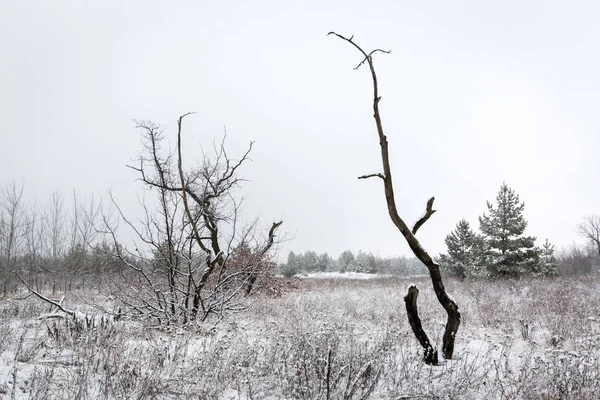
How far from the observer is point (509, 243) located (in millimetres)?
22750

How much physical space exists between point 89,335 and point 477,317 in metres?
8.15

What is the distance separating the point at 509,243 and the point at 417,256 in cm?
2168

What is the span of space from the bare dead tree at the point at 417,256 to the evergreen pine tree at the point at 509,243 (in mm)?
20925

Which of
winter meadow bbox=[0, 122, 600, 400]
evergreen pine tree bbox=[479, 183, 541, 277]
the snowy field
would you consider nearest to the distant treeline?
evergreen pine tree bbox=[479, 183, 541, 277]

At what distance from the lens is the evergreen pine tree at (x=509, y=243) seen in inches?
883

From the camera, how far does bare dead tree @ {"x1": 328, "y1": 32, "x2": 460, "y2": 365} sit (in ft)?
14.7

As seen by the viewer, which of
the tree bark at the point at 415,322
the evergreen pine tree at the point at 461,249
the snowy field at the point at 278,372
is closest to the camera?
the snowy field at the point at 278,372

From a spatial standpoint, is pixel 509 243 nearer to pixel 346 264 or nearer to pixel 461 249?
pixel 461 249

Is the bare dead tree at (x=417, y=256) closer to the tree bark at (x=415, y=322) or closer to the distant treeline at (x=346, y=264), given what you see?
the tree bark at (x=415, y=322)

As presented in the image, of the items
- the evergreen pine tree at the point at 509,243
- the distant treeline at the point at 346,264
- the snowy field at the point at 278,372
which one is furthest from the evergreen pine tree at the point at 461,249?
the distant treeline at the point at 346,264

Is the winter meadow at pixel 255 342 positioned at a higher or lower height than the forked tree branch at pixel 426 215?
lower

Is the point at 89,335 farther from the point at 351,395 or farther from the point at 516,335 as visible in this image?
the point at 516,335

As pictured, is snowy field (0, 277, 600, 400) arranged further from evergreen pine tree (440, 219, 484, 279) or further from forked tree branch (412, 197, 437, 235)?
evergreen pine tree (440, 219, 484, 279)

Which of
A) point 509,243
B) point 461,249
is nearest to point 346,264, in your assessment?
point 461,249
